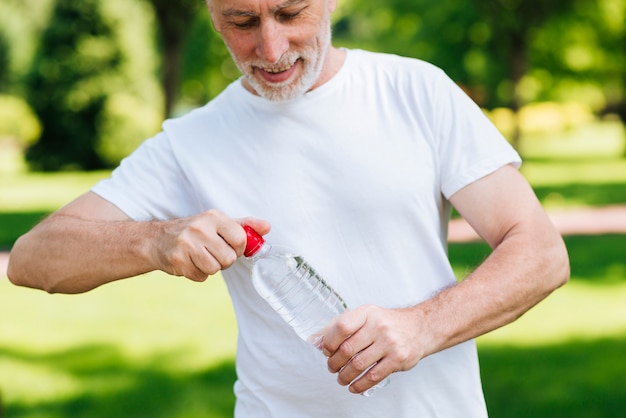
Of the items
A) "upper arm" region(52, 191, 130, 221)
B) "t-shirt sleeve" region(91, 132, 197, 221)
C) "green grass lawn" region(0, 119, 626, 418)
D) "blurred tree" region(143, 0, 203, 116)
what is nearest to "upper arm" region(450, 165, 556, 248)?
"t-shirt sleeve" region(91, 132, 197, 221)

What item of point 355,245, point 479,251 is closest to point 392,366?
point 355,245

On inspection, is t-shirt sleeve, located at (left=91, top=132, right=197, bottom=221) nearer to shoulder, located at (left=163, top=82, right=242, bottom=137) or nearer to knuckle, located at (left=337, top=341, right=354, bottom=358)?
shoulder, located at (left=163, top=82, right=242, bottom=137)

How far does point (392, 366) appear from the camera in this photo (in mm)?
2182

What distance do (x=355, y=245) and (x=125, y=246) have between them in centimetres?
62

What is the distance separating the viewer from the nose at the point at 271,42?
248cm

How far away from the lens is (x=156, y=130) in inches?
1129

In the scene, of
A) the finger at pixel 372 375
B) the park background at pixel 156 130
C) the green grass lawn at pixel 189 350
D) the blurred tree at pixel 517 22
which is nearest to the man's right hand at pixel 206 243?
the finger at pixel 372 375

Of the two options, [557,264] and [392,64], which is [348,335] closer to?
[557,264]

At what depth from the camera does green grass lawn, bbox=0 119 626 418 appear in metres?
6.77

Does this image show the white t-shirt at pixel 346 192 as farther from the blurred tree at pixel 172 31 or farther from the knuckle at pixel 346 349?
the blurred tree at pixel 172 31

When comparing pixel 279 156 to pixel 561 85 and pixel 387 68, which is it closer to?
pixel 387 68

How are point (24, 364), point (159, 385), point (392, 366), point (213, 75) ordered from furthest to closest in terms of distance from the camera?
point (213, 75) → point (24, 364) → point (159, 385) → point (392, 366)

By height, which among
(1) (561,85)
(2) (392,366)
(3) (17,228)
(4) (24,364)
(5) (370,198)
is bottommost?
(1) (561,85)

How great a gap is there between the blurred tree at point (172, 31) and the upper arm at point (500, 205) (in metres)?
22.0
